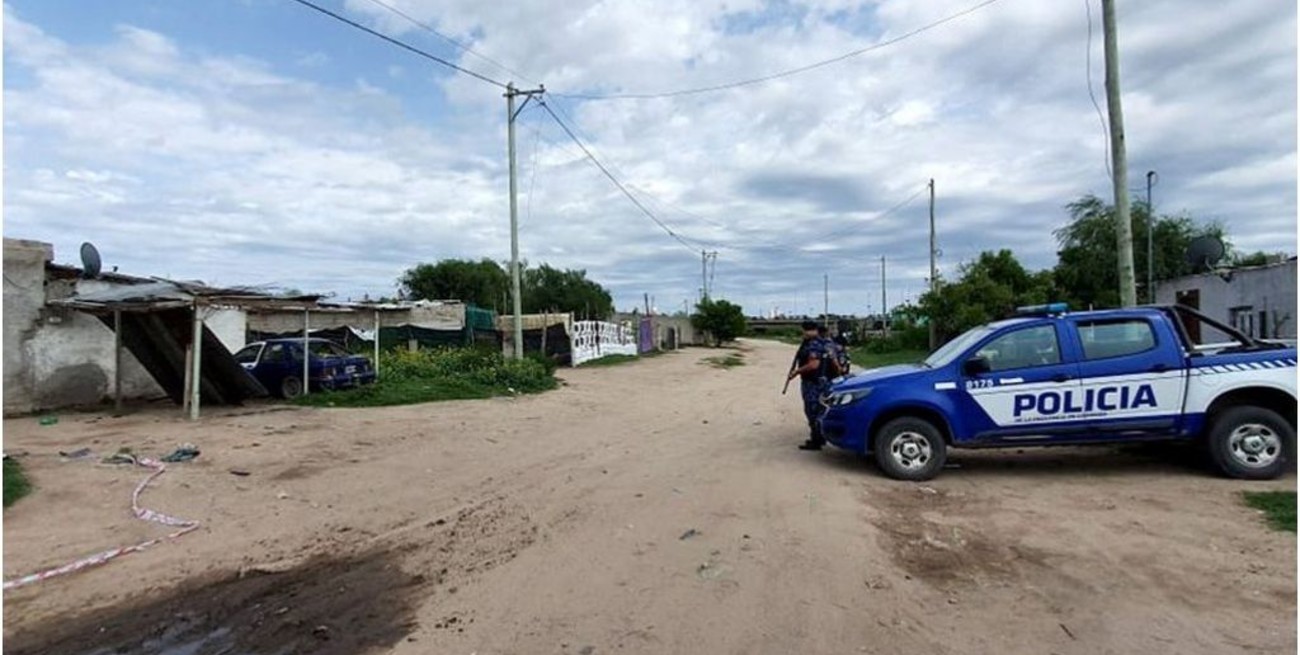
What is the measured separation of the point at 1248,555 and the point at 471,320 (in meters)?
32.4

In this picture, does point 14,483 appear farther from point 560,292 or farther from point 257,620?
point 560,292

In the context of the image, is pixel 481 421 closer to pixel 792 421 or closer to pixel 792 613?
pixel 792 421

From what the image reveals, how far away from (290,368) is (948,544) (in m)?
15.7

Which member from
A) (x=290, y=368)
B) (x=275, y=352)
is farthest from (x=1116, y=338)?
(x=275, y=352)

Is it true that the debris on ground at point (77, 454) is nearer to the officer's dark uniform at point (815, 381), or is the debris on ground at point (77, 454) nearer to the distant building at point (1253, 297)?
the officer's dark uniform at point (815, 381)

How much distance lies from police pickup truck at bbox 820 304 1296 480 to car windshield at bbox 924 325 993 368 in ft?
0.19

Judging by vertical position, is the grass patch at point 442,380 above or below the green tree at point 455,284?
below

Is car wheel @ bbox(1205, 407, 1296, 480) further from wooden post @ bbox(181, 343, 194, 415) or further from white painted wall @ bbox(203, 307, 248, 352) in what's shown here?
white painted wall @ bbox(203, 307, 248, 352)

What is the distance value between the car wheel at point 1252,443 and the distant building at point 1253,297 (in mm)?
11203

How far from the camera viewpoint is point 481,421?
1423 cm

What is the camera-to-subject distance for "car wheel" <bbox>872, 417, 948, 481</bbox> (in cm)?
822

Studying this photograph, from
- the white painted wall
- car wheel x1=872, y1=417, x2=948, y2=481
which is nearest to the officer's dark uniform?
car wheel x1=872, y1=417, x2=948, y2=481

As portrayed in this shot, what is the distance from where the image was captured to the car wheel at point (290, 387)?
18.2 meters

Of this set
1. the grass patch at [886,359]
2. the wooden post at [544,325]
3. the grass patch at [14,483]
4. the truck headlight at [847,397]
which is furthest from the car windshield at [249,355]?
the grass patch at [886,359]
